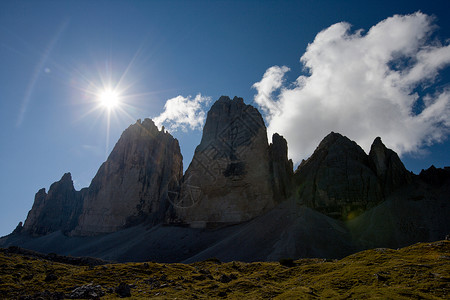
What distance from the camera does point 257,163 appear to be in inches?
3332

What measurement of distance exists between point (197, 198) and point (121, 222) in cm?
4147

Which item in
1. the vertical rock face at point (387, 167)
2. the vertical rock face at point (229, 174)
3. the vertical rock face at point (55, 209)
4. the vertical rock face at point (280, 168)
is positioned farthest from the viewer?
the vertical rock face at point (55, 209)

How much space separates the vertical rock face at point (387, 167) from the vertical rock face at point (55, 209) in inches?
4918

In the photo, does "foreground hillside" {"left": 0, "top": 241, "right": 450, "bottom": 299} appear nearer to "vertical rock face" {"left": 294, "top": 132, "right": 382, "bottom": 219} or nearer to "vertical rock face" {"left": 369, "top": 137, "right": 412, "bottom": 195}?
"vertical rock face" {"left": 294, "top": 132, "right": 382, "bottom": 219}

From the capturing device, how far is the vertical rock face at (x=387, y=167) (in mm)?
71125

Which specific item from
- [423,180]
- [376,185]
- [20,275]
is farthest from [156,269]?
[423,180]

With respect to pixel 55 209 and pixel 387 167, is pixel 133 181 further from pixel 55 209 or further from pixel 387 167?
pixel 387 167

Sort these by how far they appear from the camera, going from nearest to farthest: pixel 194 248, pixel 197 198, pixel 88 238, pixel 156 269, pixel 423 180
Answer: pixel 156 269 → pixel 423 180 → pixel 194 248 → pixel 197 198 → pixel 88 238

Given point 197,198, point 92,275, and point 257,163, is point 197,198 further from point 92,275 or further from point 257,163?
point 92,275

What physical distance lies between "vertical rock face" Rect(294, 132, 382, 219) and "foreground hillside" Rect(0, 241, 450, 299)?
50.0m

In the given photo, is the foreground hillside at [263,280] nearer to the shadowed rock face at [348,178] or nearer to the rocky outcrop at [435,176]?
the shadowed rock face at [348,178]

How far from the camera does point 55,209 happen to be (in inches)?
5817

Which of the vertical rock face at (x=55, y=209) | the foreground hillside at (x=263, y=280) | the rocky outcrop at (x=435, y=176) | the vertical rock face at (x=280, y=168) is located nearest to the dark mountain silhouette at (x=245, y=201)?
the rocky outcrop at (x=435, y=176)

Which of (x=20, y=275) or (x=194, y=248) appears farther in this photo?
(x=194, y=248)
